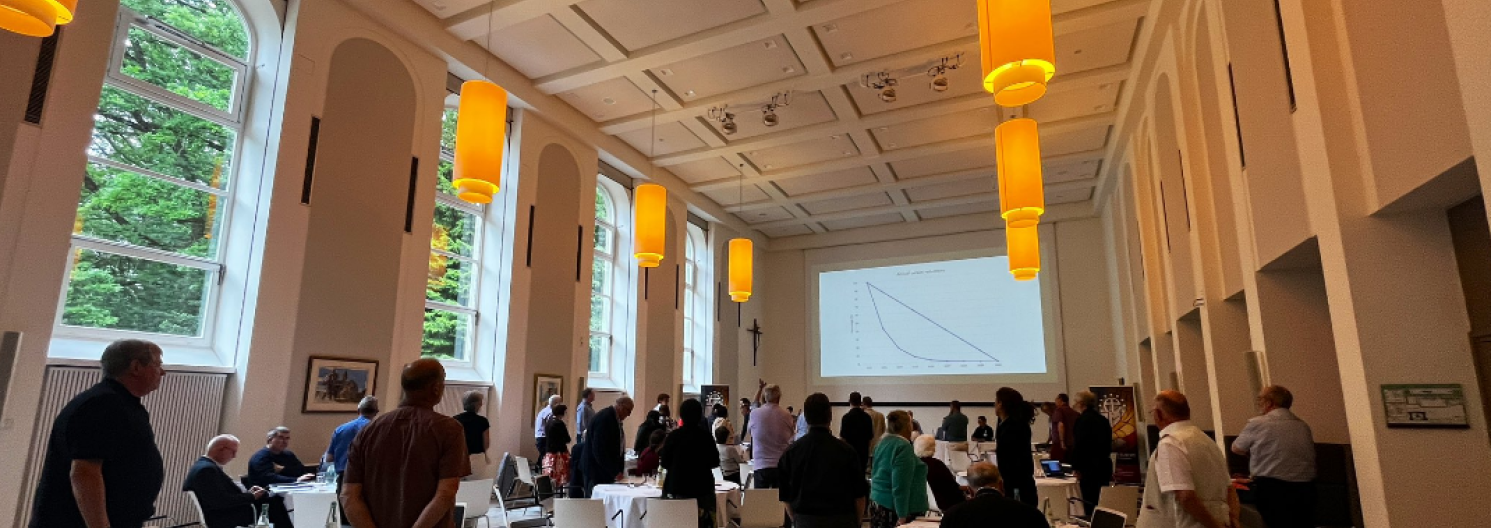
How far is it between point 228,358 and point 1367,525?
820 cm

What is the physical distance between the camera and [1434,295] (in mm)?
3879

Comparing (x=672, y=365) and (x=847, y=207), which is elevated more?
(x=847, y=207)

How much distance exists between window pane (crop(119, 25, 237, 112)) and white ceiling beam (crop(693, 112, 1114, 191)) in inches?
322

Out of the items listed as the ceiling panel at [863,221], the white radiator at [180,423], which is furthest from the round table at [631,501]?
the ceiling panel at [863,221]

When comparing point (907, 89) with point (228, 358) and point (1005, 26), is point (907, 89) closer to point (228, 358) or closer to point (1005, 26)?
point (1005, 26)

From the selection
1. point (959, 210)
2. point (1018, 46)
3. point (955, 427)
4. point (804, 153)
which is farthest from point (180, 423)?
point (959, 210)

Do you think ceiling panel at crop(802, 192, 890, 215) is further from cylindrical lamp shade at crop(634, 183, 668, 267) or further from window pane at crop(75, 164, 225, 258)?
window pane at crop(75, 164, 225, 258)

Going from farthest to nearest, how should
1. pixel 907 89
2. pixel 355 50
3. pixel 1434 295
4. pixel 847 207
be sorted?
pixel 847 207 → pixel 907 89 → pixel 355 50 → pixel 1434 295

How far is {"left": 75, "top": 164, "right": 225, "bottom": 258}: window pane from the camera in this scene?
5.64m

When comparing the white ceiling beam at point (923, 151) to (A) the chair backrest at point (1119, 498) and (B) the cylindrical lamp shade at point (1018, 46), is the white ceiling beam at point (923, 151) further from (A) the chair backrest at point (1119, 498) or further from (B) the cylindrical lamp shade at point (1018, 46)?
(B) the cylindrical lamp shade at point (1018, 46)

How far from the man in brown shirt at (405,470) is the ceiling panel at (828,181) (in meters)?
10.9

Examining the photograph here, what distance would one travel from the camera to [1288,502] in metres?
4.69

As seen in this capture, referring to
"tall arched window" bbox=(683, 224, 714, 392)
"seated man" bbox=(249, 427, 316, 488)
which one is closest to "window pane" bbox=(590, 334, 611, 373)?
"tall arched window" bbox=(683, 224, 714, 392)

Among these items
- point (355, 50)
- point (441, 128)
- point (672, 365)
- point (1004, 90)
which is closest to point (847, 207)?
point (672, 365)
